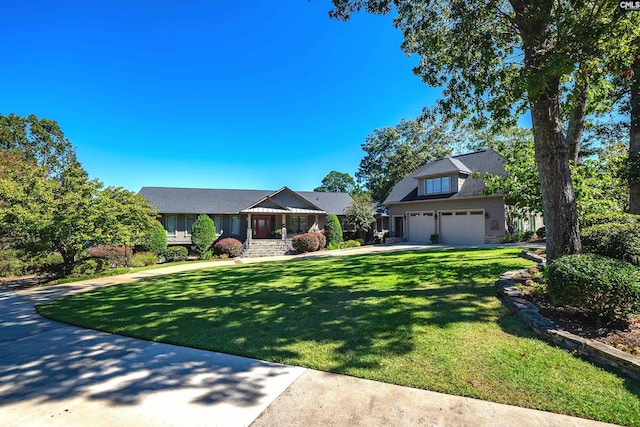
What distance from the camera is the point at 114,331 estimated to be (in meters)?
5.48

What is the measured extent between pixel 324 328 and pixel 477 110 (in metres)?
7.21

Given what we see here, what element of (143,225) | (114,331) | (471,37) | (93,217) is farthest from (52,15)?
(471,37)

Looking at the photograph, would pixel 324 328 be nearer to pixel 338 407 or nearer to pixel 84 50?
pixel 338 407

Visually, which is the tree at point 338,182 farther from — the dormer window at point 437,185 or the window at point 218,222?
the dormer window at point 437,185

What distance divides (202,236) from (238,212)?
460 cm

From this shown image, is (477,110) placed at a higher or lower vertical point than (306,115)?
lower

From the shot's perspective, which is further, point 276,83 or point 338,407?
point 276,83

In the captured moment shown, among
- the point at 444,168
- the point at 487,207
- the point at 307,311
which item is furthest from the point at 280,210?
the point at 307,311

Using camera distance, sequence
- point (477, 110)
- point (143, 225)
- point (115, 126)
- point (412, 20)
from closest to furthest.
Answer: point (477, 110), point (412, 20), point (143, 225), point (115, 126)

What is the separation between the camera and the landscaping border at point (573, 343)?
329cm

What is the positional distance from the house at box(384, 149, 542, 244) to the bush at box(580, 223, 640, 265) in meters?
12.5

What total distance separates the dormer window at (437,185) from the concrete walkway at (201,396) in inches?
855

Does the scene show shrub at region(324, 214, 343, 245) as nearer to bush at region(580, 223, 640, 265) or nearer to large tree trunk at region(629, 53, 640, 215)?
large tree trunk at region(629, 53, 640, 215)

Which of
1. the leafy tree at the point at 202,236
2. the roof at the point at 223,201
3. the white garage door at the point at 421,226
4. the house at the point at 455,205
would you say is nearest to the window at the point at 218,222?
the roof at the point at 223,201
